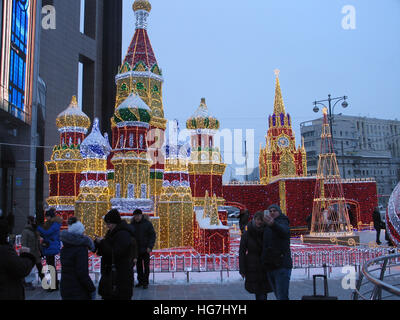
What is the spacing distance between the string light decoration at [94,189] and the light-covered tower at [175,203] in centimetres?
202

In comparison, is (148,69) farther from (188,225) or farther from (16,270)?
(16,270)

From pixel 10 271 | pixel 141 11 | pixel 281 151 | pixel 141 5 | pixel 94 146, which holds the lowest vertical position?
pixel 10 271

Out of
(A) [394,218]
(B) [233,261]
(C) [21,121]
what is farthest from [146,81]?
(A) [394,218]

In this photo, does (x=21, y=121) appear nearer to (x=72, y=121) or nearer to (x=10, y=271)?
(x=72, y=121)

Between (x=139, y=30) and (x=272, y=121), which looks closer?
(x=139, y=30)

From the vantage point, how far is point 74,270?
4.25m

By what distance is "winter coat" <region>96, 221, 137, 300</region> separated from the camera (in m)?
4.62

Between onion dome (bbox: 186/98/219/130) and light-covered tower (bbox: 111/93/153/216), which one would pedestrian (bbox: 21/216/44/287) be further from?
onion dome (bbox: 186/98/219/130)

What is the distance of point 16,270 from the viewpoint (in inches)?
147

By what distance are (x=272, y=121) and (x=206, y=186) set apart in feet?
30.9

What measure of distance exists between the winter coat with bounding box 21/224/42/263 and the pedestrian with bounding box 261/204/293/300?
5022 millimetres

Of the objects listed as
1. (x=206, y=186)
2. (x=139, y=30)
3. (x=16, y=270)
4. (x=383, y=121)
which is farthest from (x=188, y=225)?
(x=383, y=121)

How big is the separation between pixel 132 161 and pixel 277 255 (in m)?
8.67
